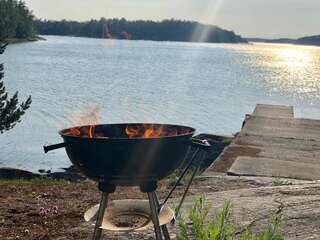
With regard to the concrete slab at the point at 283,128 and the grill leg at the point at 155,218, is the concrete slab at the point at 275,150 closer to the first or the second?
the concrete slab at the point at 283,128

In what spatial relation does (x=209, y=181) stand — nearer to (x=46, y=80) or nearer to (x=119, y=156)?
(x=119, y=156)

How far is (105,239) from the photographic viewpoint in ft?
16.5

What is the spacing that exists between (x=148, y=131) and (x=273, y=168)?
202 inches

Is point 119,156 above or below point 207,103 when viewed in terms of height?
Answer: above

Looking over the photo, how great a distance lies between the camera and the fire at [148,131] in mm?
4430

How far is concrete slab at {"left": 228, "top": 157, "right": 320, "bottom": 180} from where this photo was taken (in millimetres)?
8586

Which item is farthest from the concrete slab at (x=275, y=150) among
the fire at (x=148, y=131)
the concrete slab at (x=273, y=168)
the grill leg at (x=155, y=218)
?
the grill leg at (x=155, y=218)

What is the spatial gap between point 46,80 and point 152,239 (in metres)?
47.9

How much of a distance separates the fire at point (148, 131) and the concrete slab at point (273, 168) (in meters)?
4.30

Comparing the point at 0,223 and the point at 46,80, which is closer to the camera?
the point at 0,223

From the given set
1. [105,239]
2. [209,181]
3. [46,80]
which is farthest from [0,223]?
[46,80]

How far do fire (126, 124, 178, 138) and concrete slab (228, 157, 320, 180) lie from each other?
14.1 ft

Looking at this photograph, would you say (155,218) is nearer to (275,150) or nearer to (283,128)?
(275,150)

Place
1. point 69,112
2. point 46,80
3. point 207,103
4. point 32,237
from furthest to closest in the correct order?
point 46,80 < point 207,103 < point 69,112 < point 32,237
